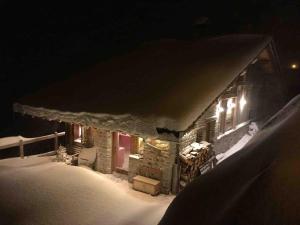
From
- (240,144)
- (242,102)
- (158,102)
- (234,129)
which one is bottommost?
(240,144)

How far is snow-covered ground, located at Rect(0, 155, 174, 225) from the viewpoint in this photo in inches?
331

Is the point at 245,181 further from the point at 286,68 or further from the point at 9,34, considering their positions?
the point at 9,34

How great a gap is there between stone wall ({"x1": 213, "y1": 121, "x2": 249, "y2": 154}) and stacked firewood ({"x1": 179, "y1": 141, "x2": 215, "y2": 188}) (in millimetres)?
1512

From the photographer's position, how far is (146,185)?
11227 millimetres

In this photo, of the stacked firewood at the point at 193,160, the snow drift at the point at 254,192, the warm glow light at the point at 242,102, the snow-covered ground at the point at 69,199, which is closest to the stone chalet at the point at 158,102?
the warm glow light at the point at 242,102

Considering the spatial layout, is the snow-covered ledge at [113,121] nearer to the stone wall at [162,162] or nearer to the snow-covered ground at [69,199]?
the stone wall at [162,162]

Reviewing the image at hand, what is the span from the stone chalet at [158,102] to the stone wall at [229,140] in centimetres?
6

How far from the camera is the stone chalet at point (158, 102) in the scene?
9945 millimetres

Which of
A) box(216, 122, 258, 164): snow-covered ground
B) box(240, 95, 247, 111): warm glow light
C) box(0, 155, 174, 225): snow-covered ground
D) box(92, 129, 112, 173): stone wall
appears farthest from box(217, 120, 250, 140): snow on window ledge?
box(92, 129, 112, 173): stone wall

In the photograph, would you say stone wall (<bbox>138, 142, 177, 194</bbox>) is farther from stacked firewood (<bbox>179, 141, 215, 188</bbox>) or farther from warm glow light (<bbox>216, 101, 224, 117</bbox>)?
warm glow light (<bbox>216, 101, 224, 117</bbox>)

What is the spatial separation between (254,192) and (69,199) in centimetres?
679

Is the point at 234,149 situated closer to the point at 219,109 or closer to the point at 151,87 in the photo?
the point at 219,109

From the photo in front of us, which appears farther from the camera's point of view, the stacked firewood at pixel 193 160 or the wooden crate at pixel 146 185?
the stacked firewood at pixel 193 160

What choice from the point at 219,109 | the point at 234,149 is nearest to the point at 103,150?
the point at 219,109
